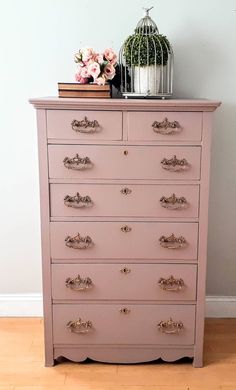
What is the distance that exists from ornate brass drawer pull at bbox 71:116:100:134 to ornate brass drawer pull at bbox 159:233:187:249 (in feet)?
1.77

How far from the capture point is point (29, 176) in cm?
247

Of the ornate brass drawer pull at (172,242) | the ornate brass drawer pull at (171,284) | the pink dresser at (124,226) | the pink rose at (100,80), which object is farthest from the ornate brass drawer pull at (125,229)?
the pink rose at (100,80)

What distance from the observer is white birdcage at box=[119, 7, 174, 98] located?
207 cm

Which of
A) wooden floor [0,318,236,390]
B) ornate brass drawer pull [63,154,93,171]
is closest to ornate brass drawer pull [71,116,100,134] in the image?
ornate brass drawer pull [63,154,93,171]

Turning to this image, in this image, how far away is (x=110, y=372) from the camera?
210cm

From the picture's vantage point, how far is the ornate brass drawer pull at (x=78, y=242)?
2.02 metres

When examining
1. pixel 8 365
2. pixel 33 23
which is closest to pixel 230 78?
pixel 33 23

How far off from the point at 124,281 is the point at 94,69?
0.92 metres

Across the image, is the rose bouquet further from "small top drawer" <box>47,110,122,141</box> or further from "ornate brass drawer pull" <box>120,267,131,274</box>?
"ornate brass drawer pull" <box>120,267,131,274</box>

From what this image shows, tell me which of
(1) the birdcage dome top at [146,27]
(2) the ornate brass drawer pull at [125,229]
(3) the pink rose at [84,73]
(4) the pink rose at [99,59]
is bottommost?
(2) the ornate brass drawer pull at [125,229]

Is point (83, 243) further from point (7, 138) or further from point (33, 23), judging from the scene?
point (33, 23)

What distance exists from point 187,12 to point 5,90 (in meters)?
0.97

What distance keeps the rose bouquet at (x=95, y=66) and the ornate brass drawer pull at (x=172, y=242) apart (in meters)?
0.72

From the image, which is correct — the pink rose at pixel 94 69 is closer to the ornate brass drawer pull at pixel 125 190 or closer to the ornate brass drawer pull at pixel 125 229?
the ornate brass drawer pull at pixel 125 190
